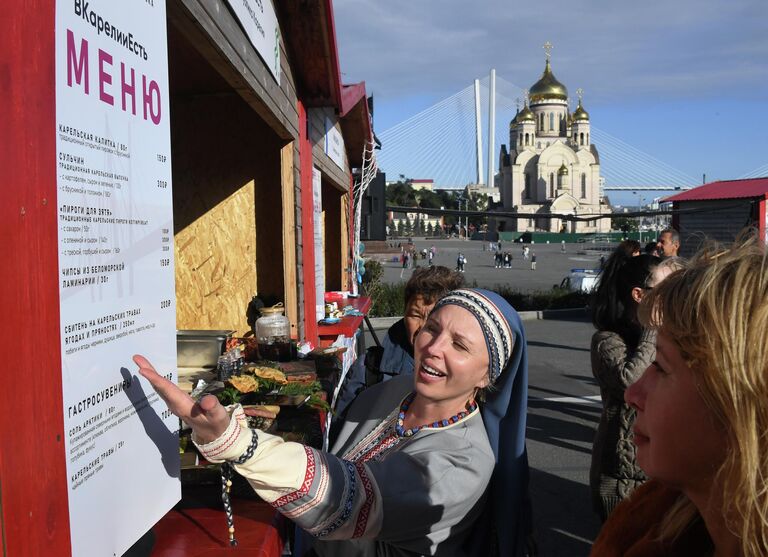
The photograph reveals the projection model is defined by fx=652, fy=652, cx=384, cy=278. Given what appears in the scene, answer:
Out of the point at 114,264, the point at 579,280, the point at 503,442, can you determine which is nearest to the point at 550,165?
the point at 579,280

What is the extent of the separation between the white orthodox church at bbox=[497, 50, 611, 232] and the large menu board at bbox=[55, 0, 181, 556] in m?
102

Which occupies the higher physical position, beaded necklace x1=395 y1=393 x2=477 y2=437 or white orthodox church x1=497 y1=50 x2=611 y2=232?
white orthodox church x1=497 y1=50 x2=611 y2=232

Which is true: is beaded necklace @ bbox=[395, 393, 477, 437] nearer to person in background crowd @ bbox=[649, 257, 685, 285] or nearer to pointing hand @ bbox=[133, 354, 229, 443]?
pointing hand @ bbox=[133, 354, 229, 443]

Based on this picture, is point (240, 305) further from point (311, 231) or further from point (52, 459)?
point (52, 459)

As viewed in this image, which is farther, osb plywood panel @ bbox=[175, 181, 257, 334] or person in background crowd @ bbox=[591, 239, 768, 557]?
osb plywood panel @ bbox=[175, 181, 257, 334]

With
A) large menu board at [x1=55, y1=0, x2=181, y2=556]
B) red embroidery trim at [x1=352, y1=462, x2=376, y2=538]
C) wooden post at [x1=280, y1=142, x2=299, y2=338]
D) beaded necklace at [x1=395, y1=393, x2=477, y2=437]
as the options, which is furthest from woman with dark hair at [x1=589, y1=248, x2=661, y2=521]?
wooden post at [x1=280, y1=142, x2=299, y2=338]

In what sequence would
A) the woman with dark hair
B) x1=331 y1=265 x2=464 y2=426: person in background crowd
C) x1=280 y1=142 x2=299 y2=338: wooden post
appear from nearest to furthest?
1. the woman with dark hair
2. x1=331 y1=265 x2=464 y2=426: person in background crowd
3. x1=280 y1=142 x2=299 y2=338: wooden post

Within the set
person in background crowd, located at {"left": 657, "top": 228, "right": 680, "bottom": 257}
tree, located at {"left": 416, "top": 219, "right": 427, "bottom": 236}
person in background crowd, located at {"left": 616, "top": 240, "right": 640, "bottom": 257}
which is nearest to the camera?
person in background crowd, located at {"left": 616, "top": 240, "right": 640, "bottom": 257}

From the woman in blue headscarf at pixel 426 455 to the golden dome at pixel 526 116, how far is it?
114499 mm

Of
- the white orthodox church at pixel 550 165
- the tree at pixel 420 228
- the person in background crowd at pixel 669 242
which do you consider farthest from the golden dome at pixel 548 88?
the person in background crowd at pixel 669 242

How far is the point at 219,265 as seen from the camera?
521 cm

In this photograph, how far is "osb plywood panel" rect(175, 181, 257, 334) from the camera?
514 cm

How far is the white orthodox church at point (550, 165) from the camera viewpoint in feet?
338

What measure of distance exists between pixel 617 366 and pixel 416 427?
1.49 m
